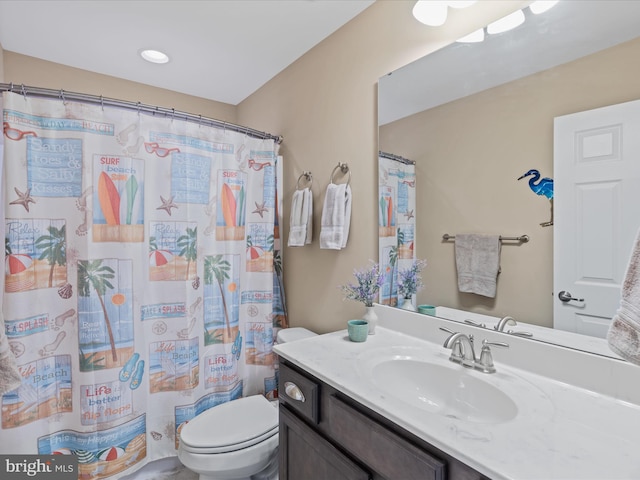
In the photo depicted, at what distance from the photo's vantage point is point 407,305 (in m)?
1.51

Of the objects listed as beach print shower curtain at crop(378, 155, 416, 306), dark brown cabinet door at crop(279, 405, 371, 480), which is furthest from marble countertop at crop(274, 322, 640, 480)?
beach print shower curtain at crop(378, 155, 416, 306)

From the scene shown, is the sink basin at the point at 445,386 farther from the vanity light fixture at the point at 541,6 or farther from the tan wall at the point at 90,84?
the tan wall at the point at 90,84

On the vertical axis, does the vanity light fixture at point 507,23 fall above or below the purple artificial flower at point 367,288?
above

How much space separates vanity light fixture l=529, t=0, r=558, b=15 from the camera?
1.07 meters

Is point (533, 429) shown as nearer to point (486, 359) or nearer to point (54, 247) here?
point (486, 359)

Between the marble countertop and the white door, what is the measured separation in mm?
244

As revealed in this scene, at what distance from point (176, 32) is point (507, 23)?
1.71 metres

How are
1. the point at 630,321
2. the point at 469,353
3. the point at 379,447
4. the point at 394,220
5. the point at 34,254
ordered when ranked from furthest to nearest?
the point at 394,220
the point at 34,254
the point at 469,353
the point at 379,447
the point at 630,321

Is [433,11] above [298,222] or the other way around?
above

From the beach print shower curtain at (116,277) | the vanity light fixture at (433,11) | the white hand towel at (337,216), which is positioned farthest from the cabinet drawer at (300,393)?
the vanity light fixture at (433,11)

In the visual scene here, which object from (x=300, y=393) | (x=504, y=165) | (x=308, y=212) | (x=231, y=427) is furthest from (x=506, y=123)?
(x=231, y=427)

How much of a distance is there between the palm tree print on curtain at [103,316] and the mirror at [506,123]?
149 cm

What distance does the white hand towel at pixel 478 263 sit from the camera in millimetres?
1226

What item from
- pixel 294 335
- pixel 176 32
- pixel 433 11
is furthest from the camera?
pixel 294 335
